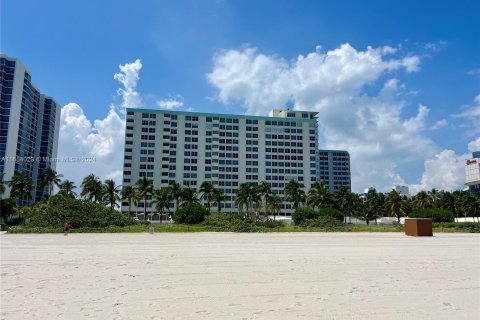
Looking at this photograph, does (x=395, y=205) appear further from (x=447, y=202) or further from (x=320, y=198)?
(x=320, y=198)

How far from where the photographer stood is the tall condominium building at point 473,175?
161750 mm

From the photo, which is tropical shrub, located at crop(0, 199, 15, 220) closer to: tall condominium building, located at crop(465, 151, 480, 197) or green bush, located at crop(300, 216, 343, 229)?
green bush, located at crop(300, 216, 343, 229)

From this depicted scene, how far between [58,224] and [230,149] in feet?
316

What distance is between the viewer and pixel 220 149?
14138 cm

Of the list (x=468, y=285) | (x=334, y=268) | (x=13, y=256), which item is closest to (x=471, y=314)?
(x=468, y=285)

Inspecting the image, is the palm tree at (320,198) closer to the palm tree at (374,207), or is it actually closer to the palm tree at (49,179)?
the palm tree at (374,207)

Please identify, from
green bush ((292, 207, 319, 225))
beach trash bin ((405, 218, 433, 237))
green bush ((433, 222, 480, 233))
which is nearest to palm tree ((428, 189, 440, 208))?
green bush ((433, 222, 480, 233))

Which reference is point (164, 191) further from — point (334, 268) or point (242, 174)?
point (334, 268)

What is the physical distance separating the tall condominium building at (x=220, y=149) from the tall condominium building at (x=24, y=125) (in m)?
35.7

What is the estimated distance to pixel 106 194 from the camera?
102 metres

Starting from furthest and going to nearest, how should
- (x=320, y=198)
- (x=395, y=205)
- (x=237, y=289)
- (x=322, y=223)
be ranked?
(x=395, y=205) < (x=320, y=198) < (x=322, y=223) < (x=237, y=289)

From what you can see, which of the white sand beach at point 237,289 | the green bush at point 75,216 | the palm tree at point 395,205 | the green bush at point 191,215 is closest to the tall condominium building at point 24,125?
the green bush at point 191,215

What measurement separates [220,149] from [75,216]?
92327mm

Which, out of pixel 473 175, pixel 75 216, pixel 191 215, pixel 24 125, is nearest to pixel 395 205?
pixel 191 215
